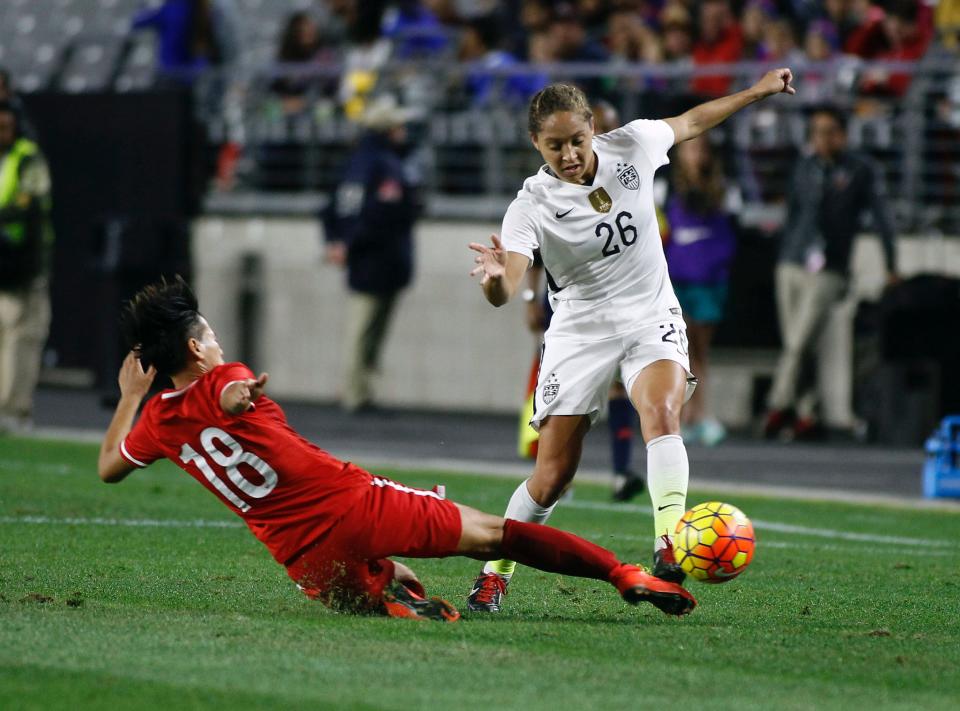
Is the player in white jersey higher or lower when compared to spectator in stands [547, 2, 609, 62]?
lower

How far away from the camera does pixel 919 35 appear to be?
16844mm

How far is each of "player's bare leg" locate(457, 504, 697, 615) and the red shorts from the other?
0.08 metres

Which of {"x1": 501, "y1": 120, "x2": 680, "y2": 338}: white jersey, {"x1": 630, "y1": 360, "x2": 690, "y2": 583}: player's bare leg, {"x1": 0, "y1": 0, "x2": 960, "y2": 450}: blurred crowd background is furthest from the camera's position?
{"x1": 0, "y1": 0, "x2": 960, "y2": 450}: blurred crowd background

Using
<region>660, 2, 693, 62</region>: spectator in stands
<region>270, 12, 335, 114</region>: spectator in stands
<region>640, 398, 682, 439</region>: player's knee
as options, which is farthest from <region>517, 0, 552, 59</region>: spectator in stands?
<region>640, 398, 682, 439</region>: player's knee

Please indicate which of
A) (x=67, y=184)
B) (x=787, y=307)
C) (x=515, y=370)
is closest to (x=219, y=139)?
(x=67, y=184)

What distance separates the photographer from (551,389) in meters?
7.59

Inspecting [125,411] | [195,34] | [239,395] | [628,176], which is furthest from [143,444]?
[195,34]

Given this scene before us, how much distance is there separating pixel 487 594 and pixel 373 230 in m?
10.5

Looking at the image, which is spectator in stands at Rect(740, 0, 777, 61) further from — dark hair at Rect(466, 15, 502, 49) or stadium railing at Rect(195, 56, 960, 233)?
dark hair at Rect(466, 15, 502, 49)

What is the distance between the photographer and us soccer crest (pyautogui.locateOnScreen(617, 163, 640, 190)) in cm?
761

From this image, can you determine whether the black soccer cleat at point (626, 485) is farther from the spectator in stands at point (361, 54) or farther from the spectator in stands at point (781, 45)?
the spectator in stands at point (361, 54)

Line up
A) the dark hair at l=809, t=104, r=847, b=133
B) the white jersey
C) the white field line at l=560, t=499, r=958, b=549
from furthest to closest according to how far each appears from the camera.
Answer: the dark hair at l=809, t=104, r=847, b=133, the white field line at l=560, t=499, r=958, b=549, the white jersey

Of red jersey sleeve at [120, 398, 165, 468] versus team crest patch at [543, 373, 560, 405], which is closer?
red jersey sleeve at [120, 398, 165, 468]

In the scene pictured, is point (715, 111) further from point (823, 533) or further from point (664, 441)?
point (823, 533)
